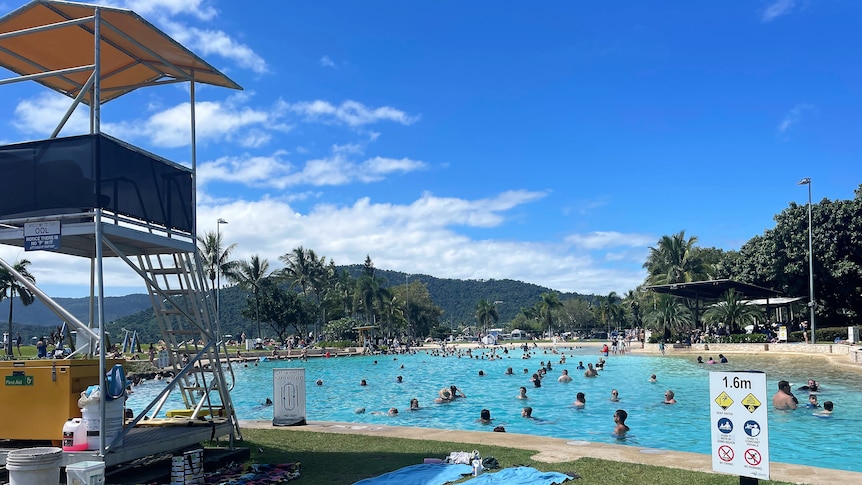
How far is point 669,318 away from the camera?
56.3 m

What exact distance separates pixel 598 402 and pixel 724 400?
1954cm

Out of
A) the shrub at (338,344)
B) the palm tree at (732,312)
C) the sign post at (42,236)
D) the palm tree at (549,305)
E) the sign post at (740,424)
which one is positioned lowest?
the shrub at (338,344)

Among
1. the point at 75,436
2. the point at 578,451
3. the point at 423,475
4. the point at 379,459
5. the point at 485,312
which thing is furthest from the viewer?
the point at 485,312

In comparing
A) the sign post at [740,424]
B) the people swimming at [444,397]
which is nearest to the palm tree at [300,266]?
the people swimming at [444,397]

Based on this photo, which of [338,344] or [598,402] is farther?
[338,344]

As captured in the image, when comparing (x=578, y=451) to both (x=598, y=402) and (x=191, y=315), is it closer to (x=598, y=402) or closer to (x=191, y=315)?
(x=191, y=315)

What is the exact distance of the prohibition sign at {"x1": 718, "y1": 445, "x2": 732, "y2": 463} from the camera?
5.63 metres

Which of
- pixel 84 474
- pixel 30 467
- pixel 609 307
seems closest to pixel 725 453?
pixel 84 474

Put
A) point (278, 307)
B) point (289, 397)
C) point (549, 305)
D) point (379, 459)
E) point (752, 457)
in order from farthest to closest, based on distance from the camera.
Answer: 1. point (549, 305)
2. point (278, 307)
3. point (289, 397)
4. point (379, 459)
5. point (752, 457)

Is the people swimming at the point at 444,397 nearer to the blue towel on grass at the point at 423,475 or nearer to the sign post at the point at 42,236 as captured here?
the blue towel on grass at the point at 423,475

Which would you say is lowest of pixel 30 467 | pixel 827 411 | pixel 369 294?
pixel 827 411

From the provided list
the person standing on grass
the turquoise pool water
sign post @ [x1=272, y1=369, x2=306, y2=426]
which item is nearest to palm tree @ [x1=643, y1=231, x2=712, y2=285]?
the turquoise pool water

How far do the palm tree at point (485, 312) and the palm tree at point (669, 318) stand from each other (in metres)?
66.2

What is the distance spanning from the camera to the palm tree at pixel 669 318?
184ft
